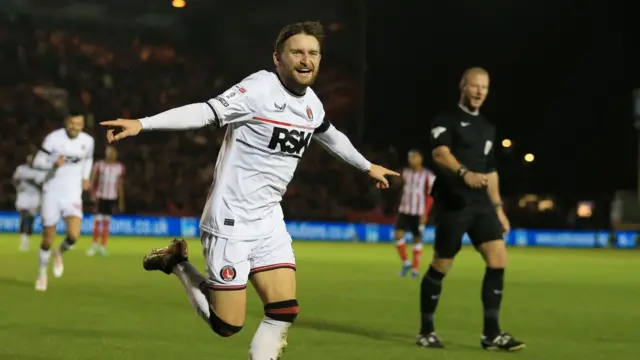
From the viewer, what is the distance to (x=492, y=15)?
141 feet

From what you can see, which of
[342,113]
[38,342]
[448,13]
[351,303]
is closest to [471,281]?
[351,303]

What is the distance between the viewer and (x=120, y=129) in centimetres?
518

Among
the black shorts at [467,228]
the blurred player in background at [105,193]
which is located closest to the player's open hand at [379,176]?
the black shorts at [467,228]

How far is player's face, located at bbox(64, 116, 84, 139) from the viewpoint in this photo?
14094mm

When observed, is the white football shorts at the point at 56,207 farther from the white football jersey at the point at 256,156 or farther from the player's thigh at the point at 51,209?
the white football jersey at the point at 256,156

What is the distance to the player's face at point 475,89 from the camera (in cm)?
879

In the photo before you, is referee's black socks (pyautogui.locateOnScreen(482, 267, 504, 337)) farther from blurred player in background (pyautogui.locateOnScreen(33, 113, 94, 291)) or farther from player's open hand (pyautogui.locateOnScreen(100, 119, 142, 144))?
blurred player in background (pyautogui.locateOnScreen(33, 113, 94, 291))

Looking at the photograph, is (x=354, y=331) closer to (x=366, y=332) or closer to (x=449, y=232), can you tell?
(x=366, y=332)

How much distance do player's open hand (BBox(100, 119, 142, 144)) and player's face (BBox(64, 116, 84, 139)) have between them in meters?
9.18

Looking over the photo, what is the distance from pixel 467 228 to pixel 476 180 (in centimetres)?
67

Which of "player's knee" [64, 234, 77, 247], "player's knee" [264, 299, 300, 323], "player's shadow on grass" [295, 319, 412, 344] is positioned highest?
"player's knee" [64, 234, 77, 247]

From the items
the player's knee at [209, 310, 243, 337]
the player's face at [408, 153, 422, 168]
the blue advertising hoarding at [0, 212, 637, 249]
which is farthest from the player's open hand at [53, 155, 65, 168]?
the blue advertising hoarding at [0, 212, 637, 249]

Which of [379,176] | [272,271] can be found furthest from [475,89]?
[272,271]

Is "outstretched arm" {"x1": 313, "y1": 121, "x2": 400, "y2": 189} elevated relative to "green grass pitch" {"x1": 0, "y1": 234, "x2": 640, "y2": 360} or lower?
elevated
